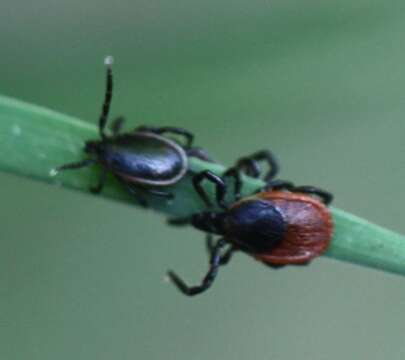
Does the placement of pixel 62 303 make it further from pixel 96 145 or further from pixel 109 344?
pixel 96 145

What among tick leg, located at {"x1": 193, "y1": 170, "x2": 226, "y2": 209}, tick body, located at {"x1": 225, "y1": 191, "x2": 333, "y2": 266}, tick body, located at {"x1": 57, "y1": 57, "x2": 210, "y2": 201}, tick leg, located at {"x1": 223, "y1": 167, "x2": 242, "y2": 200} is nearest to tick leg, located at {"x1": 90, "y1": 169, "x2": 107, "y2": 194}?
tick body, located at {"x1": 57, "y1": 57, "x2": 210, "y2": 201}

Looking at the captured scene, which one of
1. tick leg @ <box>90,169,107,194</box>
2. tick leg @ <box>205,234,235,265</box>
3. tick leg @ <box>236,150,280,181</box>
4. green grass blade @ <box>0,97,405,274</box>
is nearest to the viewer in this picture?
green grass blade @ <box>0,97,405,274</box>

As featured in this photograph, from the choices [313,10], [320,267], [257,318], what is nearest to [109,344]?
[257,318]

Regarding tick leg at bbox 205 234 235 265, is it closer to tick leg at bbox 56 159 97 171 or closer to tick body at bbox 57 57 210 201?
tick body at bbox 57 57 210 201

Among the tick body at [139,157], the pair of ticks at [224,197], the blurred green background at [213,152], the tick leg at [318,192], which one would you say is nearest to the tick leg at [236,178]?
the pair of ticks at [224,197]

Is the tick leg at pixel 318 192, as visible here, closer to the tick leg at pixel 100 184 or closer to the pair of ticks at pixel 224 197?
the pair of ticks at pixel 224 197

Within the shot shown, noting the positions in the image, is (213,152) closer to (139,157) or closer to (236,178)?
(139,157)

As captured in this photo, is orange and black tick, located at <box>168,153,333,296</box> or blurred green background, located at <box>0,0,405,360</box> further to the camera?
blurred green background, located at <box>0,0,405,360</box>
